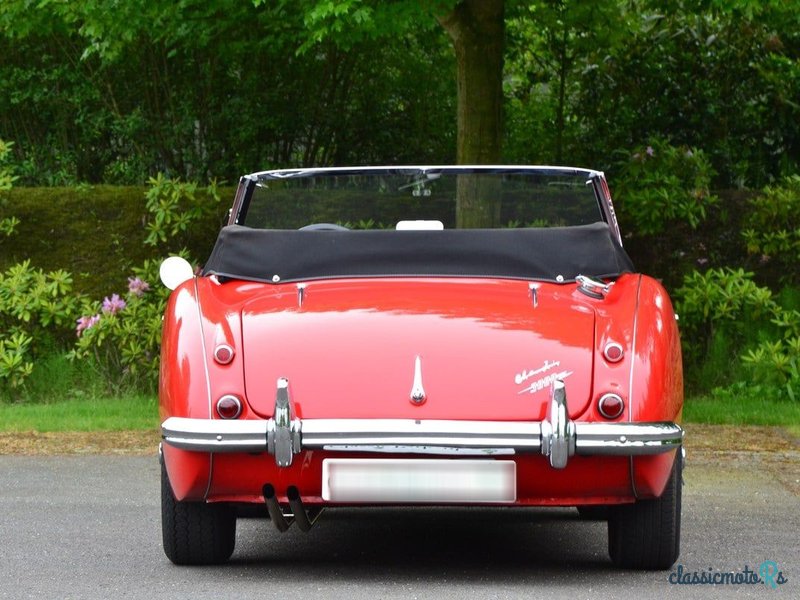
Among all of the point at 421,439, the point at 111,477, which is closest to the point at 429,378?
the point at 421,439

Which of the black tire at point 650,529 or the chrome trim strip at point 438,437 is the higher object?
the chrome trim strip at point 438,437

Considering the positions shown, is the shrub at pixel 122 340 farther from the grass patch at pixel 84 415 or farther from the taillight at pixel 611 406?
the taillight at pixel 611 406

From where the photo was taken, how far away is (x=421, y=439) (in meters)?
4.64

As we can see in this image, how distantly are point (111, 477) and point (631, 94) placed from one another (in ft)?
25.2

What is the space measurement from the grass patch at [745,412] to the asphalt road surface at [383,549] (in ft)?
5.84

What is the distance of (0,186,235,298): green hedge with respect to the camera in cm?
1202

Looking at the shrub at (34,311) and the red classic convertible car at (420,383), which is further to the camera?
the shrub at (34,311)

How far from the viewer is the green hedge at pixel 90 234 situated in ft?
39.4

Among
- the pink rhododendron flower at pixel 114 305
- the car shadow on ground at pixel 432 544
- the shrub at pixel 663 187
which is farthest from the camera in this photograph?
the shrub at pixel 663 187

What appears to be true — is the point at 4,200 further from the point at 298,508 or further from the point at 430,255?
the point at 298,508

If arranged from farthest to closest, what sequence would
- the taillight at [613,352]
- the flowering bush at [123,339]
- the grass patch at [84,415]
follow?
the flowering bush at [123,339] < the grass patch at [84,415] < the taillight at [613,352]

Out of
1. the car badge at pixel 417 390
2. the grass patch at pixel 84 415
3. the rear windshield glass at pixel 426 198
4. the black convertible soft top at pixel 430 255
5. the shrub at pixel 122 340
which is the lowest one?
the grass patch at pixel 84 415

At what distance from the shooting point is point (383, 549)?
5816mm

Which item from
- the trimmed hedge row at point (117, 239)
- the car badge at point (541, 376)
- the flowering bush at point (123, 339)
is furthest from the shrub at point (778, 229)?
the car badge at point (541, 376)
